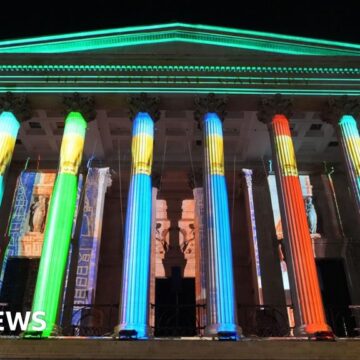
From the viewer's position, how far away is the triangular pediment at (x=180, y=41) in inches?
930

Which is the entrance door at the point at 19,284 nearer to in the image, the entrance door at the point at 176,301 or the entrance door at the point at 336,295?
the entrance door at the point at 176,301

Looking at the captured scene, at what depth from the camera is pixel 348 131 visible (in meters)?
21.8

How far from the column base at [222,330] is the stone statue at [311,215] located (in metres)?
11.9

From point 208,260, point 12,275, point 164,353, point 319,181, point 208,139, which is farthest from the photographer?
point 319,181

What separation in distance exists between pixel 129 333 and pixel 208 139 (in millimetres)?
9803

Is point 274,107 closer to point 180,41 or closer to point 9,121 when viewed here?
point 180,41

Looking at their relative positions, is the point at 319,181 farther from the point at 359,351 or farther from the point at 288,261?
the point at 359,351

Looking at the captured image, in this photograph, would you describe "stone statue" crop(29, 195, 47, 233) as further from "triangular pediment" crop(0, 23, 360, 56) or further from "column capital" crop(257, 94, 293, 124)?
"column capital" crop(257, 94, 293, 124)

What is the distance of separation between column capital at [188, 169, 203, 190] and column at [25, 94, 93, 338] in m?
8.10

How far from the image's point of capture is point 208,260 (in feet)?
59.3

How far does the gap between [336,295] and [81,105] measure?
17.7 meters

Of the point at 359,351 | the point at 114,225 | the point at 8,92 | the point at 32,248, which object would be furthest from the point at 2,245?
the point at 359,351

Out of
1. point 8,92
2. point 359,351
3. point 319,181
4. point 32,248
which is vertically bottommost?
point 359,351

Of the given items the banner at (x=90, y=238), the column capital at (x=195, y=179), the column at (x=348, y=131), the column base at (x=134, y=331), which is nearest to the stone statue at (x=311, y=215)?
the column at (x=348, y=131)
